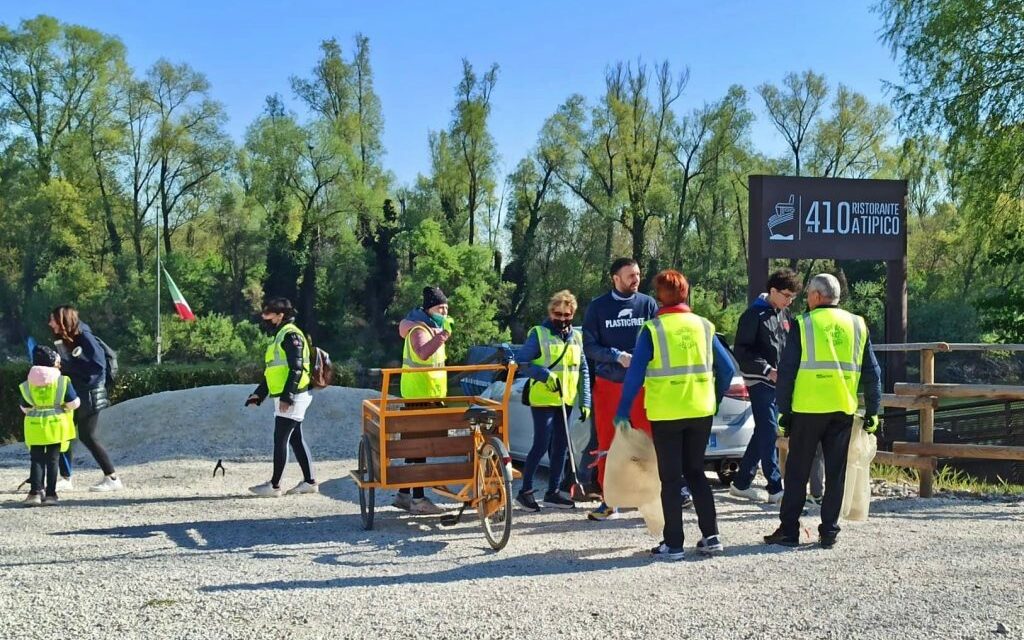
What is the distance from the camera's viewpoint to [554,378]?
8055mm

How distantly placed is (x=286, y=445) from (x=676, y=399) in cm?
421

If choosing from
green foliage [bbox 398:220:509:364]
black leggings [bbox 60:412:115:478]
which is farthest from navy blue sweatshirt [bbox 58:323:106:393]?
green foliage [bbox 398:220:509:364]

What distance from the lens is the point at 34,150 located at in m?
48.0

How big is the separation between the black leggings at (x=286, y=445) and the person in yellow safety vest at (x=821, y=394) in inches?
173

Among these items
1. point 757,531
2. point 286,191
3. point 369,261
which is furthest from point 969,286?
point 757,531

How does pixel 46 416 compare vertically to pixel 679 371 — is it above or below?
below

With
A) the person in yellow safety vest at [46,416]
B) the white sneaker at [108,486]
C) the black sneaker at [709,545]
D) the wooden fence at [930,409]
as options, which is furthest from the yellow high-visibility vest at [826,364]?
the white sneaker at [108,486]

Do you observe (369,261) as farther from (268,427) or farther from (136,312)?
(268,427)

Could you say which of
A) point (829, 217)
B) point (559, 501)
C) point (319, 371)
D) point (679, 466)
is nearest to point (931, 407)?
point (559, 501)

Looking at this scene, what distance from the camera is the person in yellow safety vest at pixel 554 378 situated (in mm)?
8102

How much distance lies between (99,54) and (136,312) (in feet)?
38.8

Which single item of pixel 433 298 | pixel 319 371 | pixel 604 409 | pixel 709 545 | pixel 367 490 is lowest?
pixel 709 545

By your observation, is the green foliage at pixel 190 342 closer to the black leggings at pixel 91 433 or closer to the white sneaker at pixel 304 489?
the black leggings at pixel 91 433

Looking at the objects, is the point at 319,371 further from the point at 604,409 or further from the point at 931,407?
the point at 931,407
